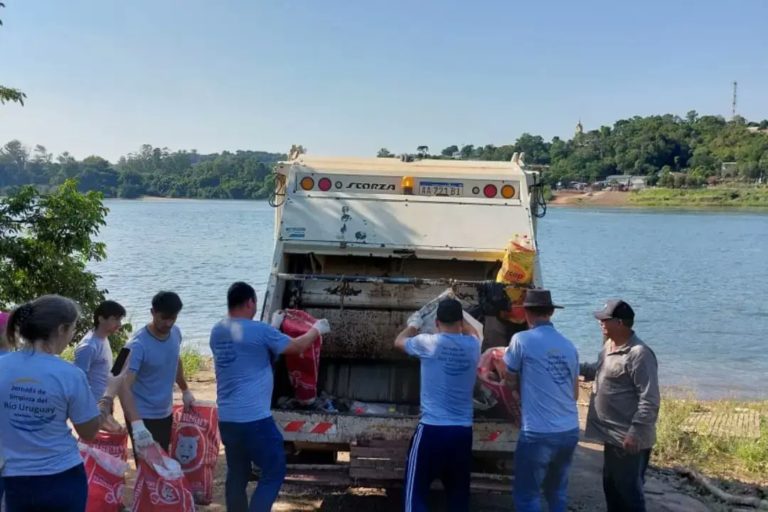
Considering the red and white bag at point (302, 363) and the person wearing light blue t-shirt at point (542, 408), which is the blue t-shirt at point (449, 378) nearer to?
the person wearing light blue t-shirt at point (542, 408)

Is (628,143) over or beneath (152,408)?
over

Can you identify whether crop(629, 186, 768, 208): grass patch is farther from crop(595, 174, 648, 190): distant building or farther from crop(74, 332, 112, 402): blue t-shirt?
crop(74, 332, 112, 402): blue t-shirt

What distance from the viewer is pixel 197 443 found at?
5043mm

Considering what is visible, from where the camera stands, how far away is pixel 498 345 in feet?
18.6

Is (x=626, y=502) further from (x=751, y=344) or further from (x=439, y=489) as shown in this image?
(x=751, y=344)

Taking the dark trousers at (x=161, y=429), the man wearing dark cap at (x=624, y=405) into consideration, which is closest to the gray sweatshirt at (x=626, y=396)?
the man wearing dark cap at (x=624, y=405)

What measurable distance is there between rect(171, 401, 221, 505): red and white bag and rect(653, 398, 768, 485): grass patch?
387 centimetres

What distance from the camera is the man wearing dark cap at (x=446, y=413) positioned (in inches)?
164

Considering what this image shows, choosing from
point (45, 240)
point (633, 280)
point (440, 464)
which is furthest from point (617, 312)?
point (633, 280)

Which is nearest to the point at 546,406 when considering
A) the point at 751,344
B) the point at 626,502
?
the point at 626,502

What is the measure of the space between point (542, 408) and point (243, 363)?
162 centimetres

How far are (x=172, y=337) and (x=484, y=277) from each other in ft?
8.64

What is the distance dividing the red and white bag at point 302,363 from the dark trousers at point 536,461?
56.2 inches

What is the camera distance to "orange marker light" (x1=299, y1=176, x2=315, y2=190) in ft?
20.7
